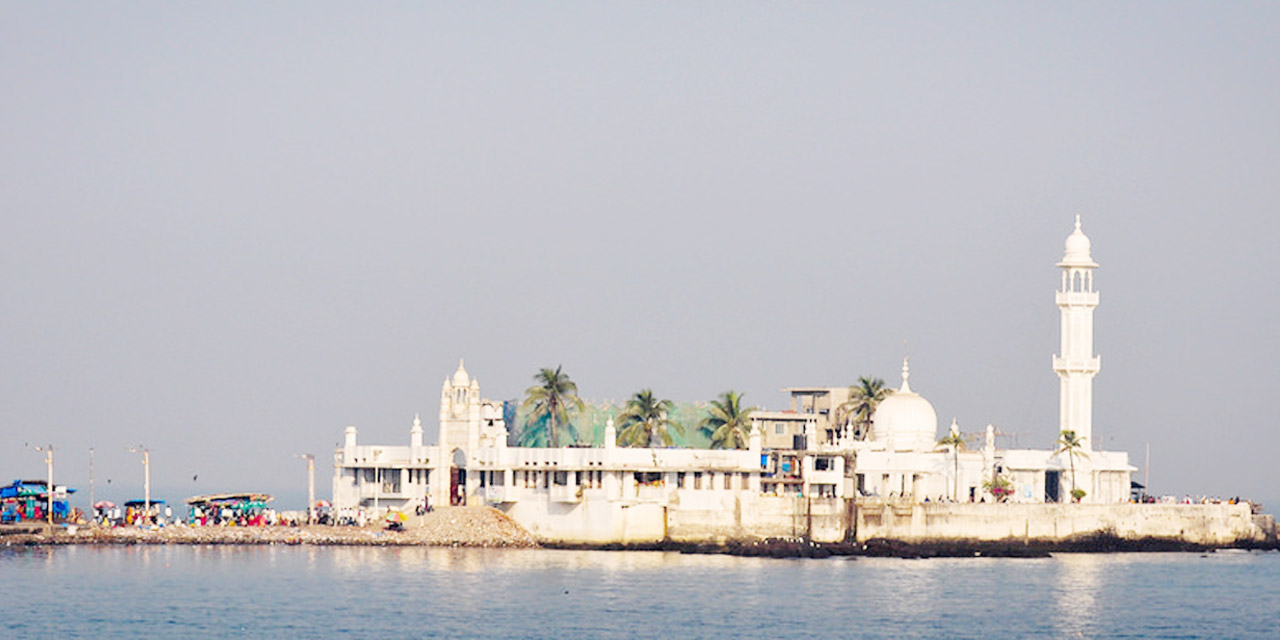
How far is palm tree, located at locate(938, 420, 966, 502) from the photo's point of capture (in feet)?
383

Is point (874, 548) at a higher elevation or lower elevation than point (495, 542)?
lower

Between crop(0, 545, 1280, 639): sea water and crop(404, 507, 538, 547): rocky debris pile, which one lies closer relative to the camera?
crop(0, 545, 1280, 639): sea water

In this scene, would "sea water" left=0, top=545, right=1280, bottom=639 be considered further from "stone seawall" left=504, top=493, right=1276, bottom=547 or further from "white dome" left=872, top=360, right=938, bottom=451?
"white dome" left=872, top=360, right=938, bottom=451

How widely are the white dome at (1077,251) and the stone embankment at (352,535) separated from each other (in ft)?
118

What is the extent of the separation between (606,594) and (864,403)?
4033cm

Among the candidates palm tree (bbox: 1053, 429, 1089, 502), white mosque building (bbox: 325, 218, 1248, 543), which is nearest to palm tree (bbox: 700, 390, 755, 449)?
white mosque building (bbox: 325, 218, 1248, 543)

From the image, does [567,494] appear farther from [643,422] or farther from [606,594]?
[606,594]

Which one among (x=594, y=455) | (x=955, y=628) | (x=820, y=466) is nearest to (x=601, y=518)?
(x=594, y=455)

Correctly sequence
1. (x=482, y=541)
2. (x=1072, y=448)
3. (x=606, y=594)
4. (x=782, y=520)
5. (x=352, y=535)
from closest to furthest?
1. (x=606, y=594)
2. (x=782, y=520)
3. (x=482, y=541)
4. (x=352, y=535)
5. (x=1072, y=448)

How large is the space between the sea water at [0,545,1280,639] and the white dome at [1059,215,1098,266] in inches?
702

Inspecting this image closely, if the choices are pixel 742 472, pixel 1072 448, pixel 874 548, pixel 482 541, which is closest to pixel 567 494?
pixel 482 541

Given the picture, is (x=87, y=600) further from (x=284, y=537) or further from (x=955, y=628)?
(x=955, y=628)

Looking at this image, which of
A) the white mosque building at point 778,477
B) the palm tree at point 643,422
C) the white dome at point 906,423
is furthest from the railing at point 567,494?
the white dome at point 906,423

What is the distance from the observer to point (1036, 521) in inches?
4500
